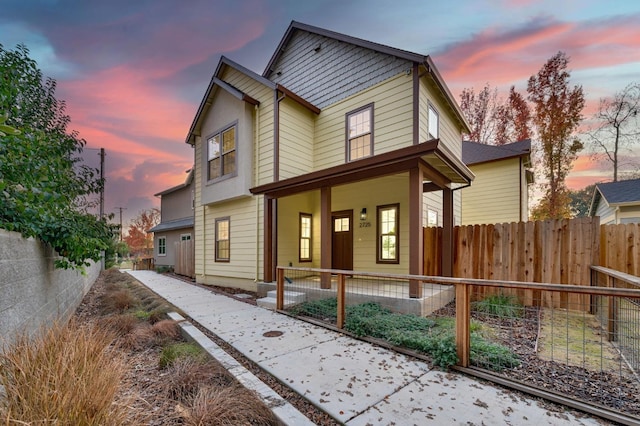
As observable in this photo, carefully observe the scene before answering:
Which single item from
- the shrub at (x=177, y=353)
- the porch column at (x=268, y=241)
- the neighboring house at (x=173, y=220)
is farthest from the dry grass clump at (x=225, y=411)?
the neighboring house at (x=173, y=220)

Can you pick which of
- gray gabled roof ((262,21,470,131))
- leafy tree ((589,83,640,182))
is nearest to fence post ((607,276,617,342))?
gray gabled roof ((262,21,470,131))

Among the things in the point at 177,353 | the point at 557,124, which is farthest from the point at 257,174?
the point at 557,124

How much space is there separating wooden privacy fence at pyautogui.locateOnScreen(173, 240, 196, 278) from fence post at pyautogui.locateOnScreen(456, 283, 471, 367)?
1206 cm

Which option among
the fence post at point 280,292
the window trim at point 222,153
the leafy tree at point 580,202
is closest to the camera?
the fence post at point 280,292

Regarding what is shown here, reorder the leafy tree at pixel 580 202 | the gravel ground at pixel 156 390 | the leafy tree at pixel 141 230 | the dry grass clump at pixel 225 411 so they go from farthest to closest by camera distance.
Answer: the leafy tree at pixel 141 230, the leafy tree at pixel 580 202, the gravel ground at pixel 156 390, the dry grass clump at pixel 225 411

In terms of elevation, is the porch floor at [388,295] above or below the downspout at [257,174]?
below

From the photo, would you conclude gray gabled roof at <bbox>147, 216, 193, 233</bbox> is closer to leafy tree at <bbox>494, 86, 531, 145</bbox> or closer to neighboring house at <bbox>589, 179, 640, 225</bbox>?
leafy tree at <bbox>494, 86, 531, 145</bbox>

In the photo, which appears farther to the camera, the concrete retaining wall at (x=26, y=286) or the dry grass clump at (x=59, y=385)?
the concrete retaining wall at (x=26, y=286)

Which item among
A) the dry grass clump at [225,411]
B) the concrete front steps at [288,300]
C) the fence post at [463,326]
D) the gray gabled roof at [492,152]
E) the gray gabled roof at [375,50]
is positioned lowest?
the concrete front steps at [288,300]

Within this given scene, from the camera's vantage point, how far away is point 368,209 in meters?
8.55

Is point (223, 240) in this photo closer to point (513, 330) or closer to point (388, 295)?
point (388, 295)

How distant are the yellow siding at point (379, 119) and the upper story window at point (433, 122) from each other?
3.40ft

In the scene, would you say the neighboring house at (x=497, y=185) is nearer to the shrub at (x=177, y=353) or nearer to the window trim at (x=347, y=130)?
the window trim at (x=347, y=130)

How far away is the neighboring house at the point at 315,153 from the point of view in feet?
24.5
